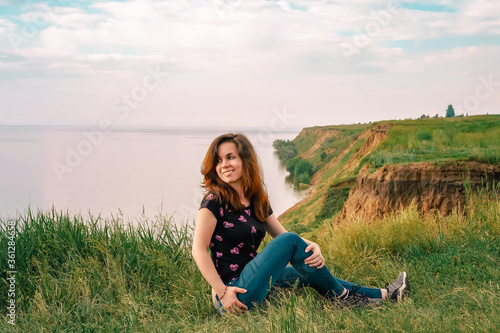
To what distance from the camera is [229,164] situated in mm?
3488

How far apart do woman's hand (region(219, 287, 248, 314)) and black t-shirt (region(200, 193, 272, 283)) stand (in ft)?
0.59

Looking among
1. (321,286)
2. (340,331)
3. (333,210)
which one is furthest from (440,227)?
(333,210)

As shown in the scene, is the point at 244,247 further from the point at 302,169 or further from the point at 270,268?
the point at 302,169

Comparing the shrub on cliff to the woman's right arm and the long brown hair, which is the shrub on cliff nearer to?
the long brown hair

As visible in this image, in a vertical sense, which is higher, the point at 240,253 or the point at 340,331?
the point at 240,253

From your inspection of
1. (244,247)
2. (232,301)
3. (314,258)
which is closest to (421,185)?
(314,258)

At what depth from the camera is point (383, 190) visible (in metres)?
9.30

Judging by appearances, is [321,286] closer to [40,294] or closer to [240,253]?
[240,253]

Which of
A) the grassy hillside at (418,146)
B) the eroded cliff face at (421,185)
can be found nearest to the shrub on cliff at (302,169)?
the grassy hillside at (418,146)

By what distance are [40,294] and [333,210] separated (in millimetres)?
14828

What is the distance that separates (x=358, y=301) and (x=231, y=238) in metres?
1.19

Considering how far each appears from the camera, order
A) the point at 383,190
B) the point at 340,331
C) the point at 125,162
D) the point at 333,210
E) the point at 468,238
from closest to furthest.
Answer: the point at 340,331 → the point at 468,238 → the point at 383,190 → the point at 333,210 → the point at 125,162

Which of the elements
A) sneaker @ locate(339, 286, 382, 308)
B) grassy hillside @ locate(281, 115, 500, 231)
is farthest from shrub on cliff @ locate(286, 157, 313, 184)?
sneaker @ locate(339, 286, 382, 308)

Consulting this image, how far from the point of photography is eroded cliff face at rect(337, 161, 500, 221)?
792 centimetres
